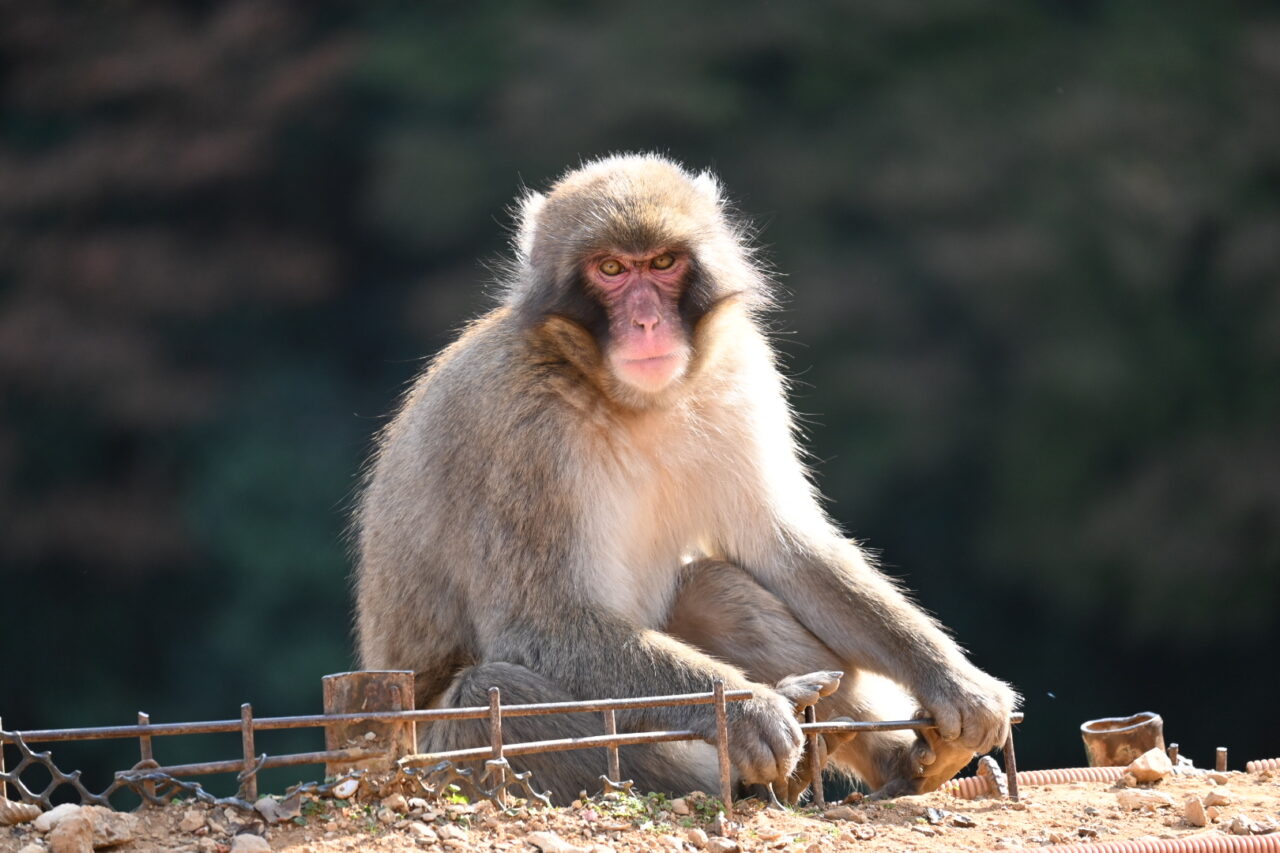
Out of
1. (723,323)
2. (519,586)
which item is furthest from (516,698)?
(723,323)

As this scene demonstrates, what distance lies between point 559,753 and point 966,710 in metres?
1.22

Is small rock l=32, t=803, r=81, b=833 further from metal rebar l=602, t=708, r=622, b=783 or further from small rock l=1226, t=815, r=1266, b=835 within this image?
small rock l=1226, t=815, r=1266, b=835

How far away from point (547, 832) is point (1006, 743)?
1805 millimetres

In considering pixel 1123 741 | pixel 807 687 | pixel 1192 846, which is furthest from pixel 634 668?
pixel 1123 741

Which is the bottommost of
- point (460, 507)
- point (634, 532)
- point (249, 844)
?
point (249, 844)

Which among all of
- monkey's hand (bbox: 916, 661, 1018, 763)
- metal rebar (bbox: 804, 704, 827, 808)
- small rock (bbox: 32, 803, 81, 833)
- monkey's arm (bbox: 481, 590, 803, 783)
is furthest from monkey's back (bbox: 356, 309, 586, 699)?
A: small rock (bbox: 32, 803, 81, 833)

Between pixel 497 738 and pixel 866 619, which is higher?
pixel 866 619

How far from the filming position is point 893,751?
4.73 m

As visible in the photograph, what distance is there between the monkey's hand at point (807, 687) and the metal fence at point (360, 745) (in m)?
0.54

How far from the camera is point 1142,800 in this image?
4223 millimetres

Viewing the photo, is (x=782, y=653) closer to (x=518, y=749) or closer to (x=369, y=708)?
(x=518, y=749)

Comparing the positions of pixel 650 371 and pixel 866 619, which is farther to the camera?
pixel 866 619

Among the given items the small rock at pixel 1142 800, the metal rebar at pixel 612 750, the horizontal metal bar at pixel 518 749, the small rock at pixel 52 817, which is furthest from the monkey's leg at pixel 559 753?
the small rock at pixel 52 817

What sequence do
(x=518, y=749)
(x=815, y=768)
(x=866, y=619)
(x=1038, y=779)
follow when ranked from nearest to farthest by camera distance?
(x=518, y=749) < (x=815, y=768) < (x=866, y=619) < (x=1038, y=779)
